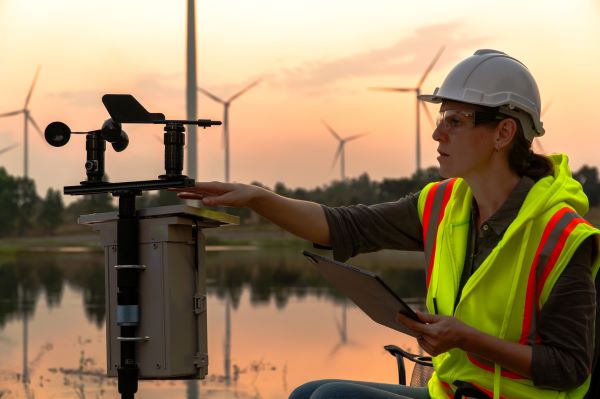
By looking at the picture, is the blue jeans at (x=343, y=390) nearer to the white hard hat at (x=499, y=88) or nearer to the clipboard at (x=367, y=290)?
the clipboard at (x=367, y=290)

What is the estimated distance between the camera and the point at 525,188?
3203 millimetres

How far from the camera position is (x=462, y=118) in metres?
3.23

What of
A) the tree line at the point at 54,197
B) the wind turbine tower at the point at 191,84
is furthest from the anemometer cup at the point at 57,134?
the tree line at the point at 54,197

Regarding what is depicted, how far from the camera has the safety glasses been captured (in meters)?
3.20

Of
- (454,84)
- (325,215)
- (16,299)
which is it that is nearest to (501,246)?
(454,84)

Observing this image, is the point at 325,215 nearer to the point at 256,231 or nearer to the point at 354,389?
the point at 354,389

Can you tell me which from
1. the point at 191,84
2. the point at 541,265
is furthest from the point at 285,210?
the point at 191,84

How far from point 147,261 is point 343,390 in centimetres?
89

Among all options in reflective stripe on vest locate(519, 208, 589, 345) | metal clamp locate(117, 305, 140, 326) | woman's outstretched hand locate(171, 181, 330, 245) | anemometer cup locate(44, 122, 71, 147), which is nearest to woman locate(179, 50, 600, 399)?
reflective stripe on vest locate(519, 208, 589, 345)

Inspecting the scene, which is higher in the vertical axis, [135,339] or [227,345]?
[135,339]

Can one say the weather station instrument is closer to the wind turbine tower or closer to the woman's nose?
the woman's nose

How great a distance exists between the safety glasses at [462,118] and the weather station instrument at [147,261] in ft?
2.58

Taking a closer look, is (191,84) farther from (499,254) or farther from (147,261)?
(499,254)

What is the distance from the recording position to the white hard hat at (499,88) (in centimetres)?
319
